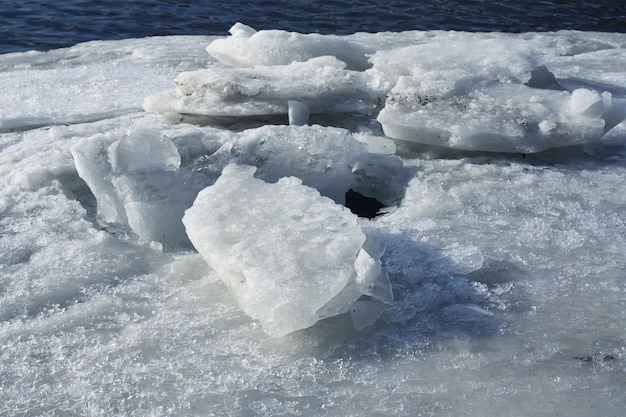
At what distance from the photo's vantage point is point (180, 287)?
301cm

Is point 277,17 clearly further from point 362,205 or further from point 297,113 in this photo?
point 362,205

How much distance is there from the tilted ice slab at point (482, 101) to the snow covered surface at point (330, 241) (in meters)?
0.01

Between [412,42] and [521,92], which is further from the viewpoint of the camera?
[412,42]

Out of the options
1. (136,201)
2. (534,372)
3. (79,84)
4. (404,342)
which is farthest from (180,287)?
(79,84)

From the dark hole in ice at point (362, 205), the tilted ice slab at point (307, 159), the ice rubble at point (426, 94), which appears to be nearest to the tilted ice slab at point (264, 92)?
the ice rubble at point (426, 94)

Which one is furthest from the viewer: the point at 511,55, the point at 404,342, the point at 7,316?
the point at 511,55

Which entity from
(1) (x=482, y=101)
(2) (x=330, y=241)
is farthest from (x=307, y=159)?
(1) (x=482, y=101)

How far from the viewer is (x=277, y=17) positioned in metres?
9.38

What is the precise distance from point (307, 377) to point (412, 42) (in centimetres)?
457

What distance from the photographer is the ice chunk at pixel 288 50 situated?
5.05 meters

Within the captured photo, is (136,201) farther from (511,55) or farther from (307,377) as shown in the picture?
(511,55)

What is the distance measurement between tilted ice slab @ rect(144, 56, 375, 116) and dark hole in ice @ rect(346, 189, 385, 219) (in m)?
0.74

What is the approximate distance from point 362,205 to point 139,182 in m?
1.05

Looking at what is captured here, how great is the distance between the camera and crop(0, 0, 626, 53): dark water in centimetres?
888
